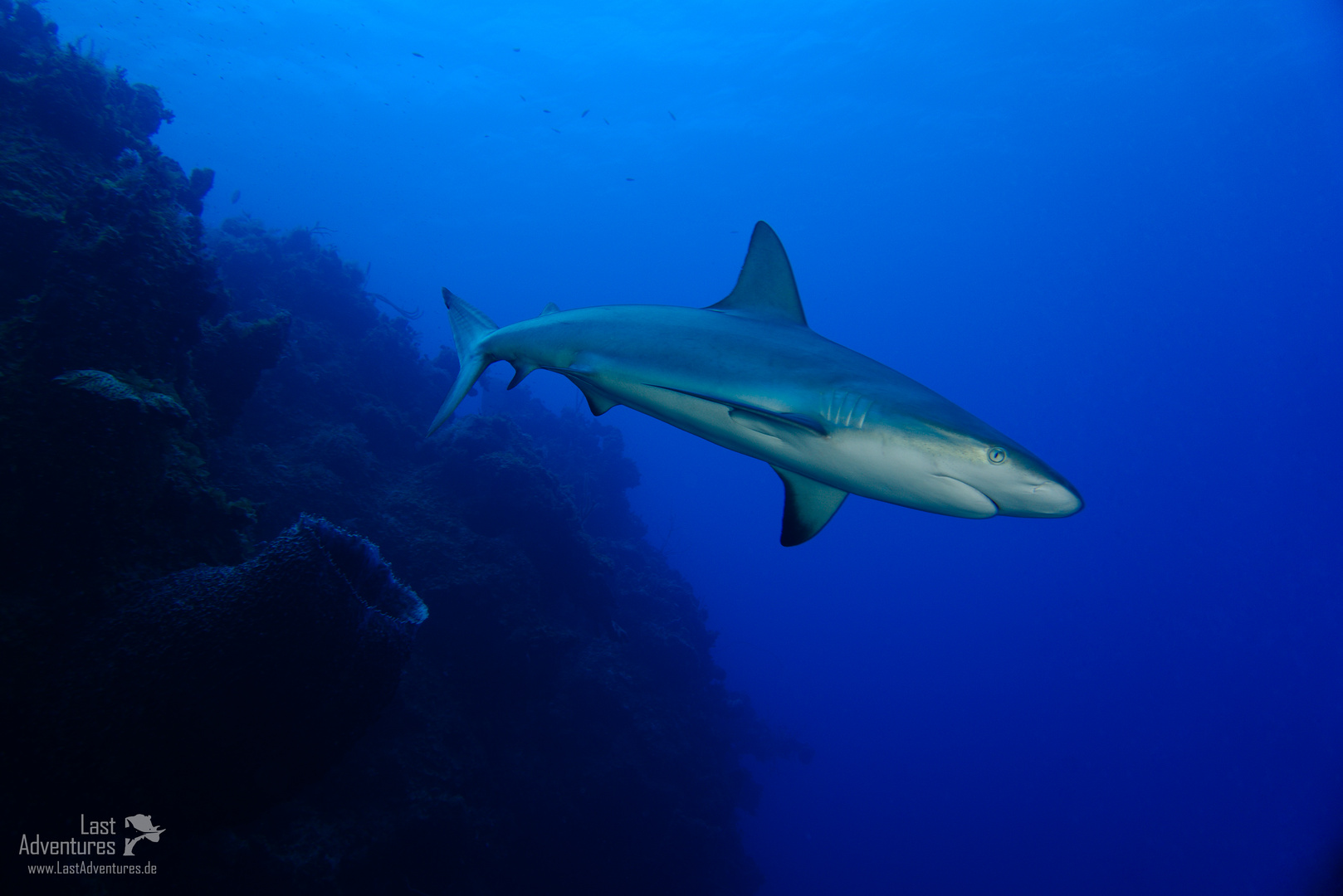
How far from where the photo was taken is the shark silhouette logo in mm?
2703

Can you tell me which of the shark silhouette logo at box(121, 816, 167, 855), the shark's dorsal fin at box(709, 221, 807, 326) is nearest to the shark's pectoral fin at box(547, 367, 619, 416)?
the shark's dorsal fin at box(709, 221, 807, 326)

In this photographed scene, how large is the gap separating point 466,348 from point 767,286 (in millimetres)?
2616

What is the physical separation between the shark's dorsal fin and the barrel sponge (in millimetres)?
3359

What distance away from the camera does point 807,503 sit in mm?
2787

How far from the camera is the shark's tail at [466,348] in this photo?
3.76m

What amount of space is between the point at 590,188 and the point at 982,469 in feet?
236

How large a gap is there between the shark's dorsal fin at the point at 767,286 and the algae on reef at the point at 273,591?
3.38m

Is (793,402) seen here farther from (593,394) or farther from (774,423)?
(593,394)

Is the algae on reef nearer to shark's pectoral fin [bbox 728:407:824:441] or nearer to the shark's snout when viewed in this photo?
shark's pectoral fin [bbox 728:407:824:441]

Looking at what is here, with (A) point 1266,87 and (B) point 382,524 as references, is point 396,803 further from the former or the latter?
(A) point 1266,87

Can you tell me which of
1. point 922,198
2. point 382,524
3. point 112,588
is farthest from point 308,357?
point 922,198

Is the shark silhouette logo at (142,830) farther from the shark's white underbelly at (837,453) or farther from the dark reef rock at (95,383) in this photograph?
the shark's white underbelly at (837,453)

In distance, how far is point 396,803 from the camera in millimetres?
5242

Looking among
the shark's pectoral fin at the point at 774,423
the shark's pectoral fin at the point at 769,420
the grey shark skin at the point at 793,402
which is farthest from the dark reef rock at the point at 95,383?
the shark's pectoral fin at the point at 774,423
